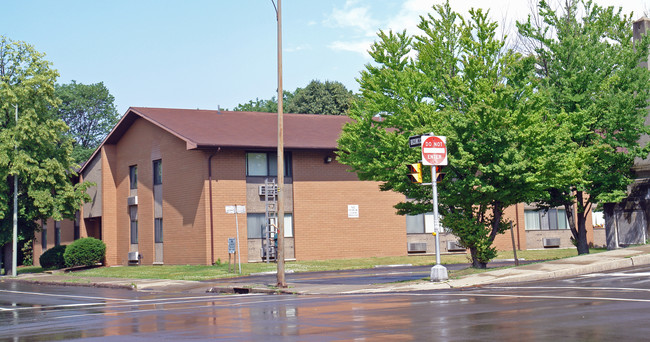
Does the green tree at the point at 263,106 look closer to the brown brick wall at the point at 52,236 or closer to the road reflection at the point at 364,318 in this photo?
the brown brick wall at the point at 52,236

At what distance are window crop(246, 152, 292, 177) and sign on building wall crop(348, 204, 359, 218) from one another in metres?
4.04

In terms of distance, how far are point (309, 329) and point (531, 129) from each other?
41.3 ft

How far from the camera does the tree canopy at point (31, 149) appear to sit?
144ft

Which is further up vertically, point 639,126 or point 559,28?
point 559,28

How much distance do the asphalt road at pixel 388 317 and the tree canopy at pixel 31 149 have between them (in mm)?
25864

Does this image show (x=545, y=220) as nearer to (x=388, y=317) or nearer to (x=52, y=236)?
(x=388, y=317)

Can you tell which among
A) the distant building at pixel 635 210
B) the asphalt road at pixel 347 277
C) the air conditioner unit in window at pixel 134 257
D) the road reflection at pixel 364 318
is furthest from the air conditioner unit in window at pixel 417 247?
the road reflection at pixel 364 318

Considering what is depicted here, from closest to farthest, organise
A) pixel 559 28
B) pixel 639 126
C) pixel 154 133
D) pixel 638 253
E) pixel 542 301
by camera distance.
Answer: pixel 542 301
pixel 638 253
pixel 639 126
pixel 559 28
pixel 154 133

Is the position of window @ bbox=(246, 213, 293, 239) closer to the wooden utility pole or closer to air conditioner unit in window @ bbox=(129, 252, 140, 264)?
air conditioner unit in window @ bbox=(129, 252, 140, 264)

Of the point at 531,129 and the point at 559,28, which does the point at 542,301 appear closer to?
the point at 531,129

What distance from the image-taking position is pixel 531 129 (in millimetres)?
21828

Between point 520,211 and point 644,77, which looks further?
point 520,211

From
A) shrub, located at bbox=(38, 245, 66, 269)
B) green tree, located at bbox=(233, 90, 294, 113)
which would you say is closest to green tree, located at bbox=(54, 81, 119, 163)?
green tree, located at bbox=(233, 90, 294, 113)

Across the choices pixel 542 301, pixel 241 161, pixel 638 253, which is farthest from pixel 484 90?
pixel 241 161
